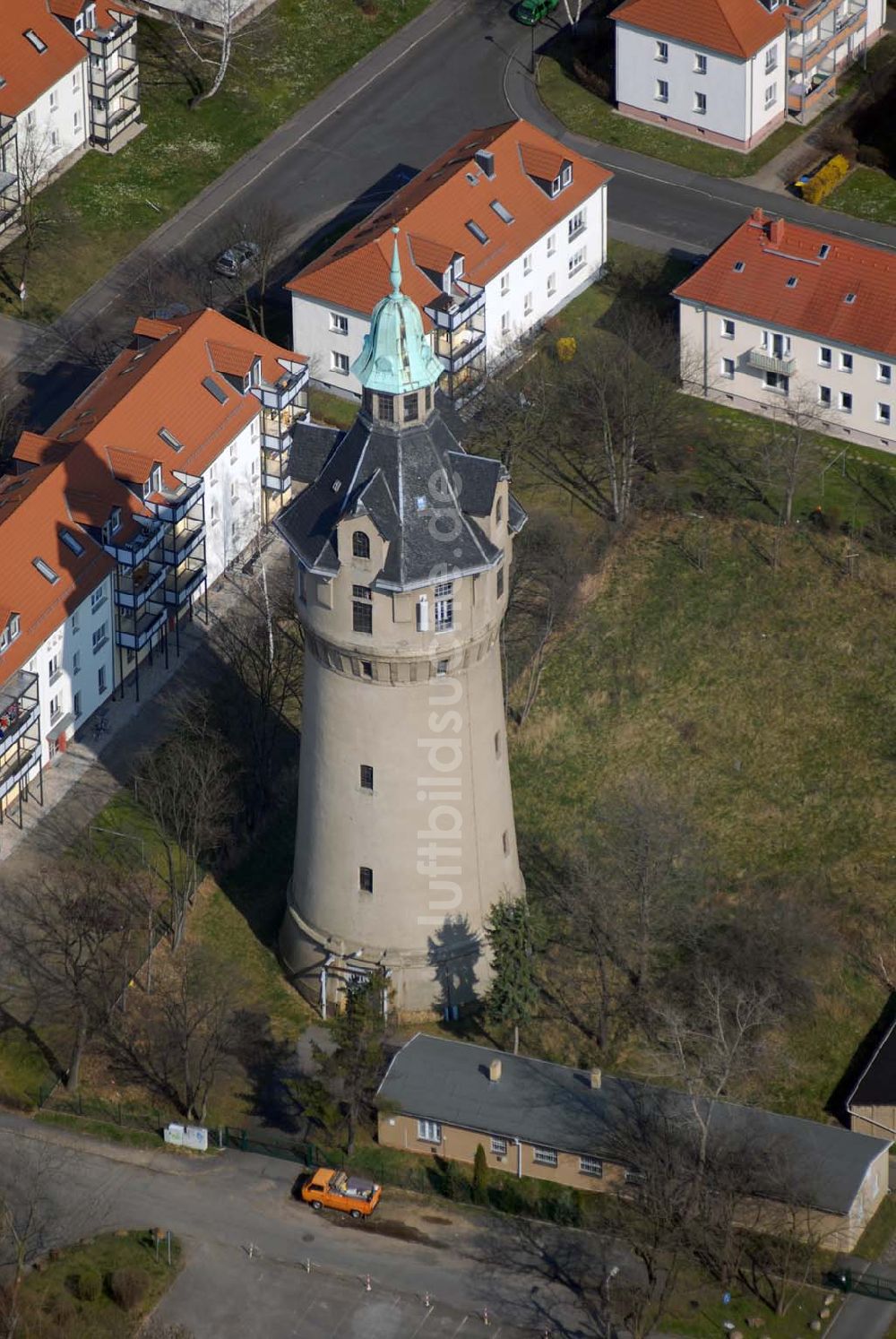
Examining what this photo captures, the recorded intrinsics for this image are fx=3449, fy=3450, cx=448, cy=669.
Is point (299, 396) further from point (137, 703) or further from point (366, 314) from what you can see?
point (137, 703)

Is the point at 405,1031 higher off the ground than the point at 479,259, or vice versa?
the point at 479,259

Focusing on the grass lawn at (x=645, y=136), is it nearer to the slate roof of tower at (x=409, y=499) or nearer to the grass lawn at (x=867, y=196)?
the grass lawn at (x=867, y=196)

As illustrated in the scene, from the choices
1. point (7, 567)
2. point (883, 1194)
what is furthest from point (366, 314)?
point (883, 1194)

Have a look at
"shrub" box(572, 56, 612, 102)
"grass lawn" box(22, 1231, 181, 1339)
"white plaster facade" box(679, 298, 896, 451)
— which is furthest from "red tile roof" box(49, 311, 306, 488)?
"grass lawn" box(22, 1231, 181, 1339)

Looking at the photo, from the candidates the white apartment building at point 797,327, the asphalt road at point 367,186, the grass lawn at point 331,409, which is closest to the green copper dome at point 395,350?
the grass lawn at point 331,409

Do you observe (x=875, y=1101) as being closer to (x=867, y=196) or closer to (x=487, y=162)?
(x=487, y=162)

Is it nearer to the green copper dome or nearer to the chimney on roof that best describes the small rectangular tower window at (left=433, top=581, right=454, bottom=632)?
the green copper dome
